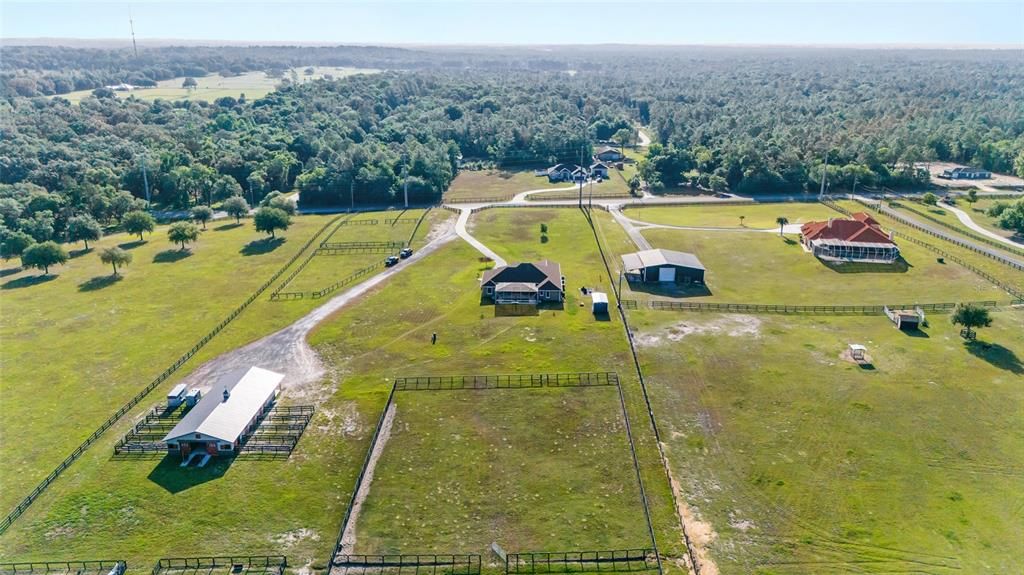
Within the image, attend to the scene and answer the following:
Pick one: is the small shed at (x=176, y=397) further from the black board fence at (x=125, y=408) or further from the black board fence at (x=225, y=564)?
the black board fence at (x=225, y=564)

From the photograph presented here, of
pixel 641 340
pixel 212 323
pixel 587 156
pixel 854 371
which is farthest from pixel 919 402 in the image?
pixel 587 156

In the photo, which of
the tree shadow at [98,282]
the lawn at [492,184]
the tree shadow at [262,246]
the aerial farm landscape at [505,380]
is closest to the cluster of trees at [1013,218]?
the aerial farm landscape at [505,380]

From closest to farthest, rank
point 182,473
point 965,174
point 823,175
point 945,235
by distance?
point 182,473, point 945,235, point 823,175, point 965,174

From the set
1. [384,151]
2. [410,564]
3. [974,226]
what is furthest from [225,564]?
[974,226]

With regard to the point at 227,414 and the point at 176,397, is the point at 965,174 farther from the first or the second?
the point at 176,397

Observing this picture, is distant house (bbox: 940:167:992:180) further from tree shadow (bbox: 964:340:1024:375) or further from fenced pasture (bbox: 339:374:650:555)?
fenced pasture (bbox: 339:374:650:555)
